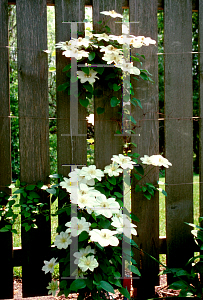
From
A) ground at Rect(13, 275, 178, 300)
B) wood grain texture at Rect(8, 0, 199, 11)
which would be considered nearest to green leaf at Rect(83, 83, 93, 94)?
wood grain texture at Rect(8, 0, 199, 11)

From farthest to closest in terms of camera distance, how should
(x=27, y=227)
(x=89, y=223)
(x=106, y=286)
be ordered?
(x=27, y=227) < (x=89, y=223) < (x=106, y=286)

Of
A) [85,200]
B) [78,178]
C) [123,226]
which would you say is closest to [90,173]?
[78,178]

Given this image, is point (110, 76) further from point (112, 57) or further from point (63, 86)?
point (63, 86)

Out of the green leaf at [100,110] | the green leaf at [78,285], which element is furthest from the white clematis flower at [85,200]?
the green leaf at [100,110]

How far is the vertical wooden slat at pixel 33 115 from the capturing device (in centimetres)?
147

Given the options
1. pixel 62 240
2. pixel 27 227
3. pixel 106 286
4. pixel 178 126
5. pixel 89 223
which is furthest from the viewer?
pixel 178 126

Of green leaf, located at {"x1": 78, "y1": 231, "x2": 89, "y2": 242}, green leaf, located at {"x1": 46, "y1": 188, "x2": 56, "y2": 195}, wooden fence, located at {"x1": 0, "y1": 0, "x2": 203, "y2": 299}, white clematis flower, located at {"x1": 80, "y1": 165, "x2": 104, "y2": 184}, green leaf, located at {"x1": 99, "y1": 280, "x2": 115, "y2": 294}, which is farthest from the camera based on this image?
wooden fence, located at {"x1": 0, "y1": 0, "x2": 203, "y2": 299}

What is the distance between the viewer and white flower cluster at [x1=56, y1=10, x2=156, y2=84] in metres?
1.39

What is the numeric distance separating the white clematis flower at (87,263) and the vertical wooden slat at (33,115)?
463 mm

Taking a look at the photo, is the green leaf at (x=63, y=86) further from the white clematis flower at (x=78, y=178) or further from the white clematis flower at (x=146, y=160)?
the white clematis flower at (x=146, y=160)

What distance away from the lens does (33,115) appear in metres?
1.49

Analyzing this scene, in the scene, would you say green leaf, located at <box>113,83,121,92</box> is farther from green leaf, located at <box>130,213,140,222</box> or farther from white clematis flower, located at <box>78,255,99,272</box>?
white clematis flower, located at <box>78,255,99,272</box>

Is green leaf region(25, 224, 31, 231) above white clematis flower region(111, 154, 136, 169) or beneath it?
beneath

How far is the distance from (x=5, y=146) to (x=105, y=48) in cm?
81
